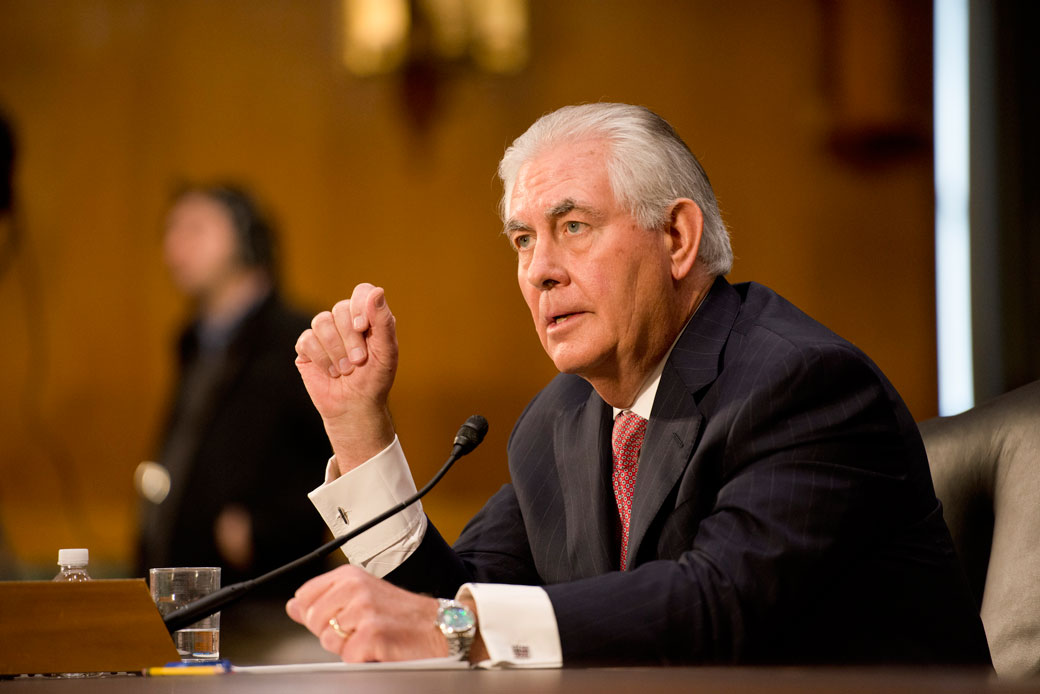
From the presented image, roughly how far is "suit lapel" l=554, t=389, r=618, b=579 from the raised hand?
0.85 ft

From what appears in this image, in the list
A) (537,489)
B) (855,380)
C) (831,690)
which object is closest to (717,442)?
(855,380)

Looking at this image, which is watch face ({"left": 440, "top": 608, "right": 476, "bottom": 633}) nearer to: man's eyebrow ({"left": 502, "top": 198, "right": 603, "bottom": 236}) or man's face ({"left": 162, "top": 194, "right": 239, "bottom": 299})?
man's eyebrow ({"left": 502, "top": 198, "right": 603, "bottom": 236})

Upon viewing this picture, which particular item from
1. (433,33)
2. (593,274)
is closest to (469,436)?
(593,274)

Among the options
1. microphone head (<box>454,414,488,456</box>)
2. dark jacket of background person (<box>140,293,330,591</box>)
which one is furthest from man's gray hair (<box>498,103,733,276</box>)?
dark jacket of background person (<box>140,293,330,591</box>)

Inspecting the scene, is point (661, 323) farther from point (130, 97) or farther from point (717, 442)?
point (130, 97)

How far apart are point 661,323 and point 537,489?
0.31 meters

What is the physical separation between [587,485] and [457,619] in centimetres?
52

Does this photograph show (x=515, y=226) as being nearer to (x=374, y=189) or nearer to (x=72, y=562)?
(x=72, y=562)

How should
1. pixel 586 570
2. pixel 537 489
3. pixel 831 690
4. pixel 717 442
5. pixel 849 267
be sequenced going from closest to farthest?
pixel 831 690 → pixel 717 442 → pixel 586 570 → pixel 537 489 → pixel 849 267

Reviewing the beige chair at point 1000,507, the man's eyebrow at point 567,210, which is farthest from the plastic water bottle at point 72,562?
the beige chair at point 1000,507

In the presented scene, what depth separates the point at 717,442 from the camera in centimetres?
120

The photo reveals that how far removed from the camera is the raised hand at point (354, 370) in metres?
1.36

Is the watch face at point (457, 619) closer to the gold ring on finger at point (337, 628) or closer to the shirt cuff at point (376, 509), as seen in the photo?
the gold ring on finger at point (337, 628)

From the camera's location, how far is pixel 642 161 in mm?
1418
